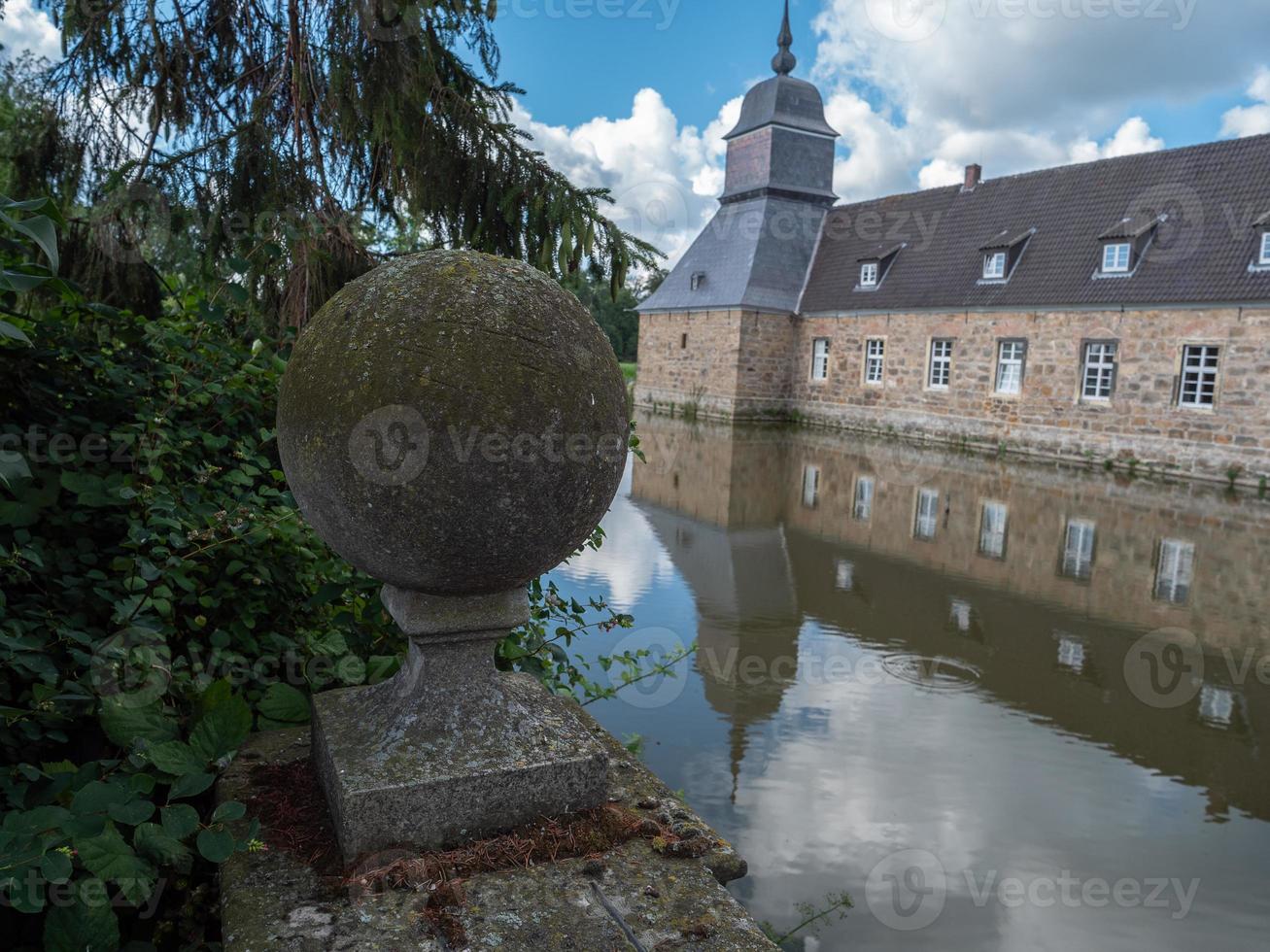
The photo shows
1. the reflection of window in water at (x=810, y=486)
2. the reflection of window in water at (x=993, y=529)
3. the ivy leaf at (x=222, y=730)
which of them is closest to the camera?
the ivy leaf at (x=222, y=730)

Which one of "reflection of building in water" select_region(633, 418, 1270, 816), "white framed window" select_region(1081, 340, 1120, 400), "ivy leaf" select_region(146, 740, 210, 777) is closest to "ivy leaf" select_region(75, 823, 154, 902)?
"ivy leaf" select_region(146, 740, 210, 777)

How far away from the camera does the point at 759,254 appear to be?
27672 millimetres

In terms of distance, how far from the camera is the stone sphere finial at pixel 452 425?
2027mm

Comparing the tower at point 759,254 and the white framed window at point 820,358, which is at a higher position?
the tower at point 759,254

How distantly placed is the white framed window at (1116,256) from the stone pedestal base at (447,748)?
20676 mm

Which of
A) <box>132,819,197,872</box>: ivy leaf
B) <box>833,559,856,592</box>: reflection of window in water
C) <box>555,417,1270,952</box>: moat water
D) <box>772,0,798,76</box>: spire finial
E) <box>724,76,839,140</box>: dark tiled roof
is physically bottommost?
<box>555,417,1270,952</box>: moat water

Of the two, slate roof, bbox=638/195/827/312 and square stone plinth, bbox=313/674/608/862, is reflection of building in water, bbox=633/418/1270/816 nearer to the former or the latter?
square stone plinth, bbox=313/674/608/862

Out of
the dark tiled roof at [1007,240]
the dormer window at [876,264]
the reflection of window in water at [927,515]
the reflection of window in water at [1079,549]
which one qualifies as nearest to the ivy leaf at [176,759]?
the reflection of window in water at [1079,549]

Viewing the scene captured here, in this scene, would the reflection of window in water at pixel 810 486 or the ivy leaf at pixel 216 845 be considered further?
the reflection of window in water at pixel 810 486

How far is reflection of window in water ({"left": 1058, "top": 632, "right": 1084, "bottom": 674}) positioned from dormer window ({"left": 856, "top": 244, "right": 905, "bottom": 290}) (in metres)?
19.8

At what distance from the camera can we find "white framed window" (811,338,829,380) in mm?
26828

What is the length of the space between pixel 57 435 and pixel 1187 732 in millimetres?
5966

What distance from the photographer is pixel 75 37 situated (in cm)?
449

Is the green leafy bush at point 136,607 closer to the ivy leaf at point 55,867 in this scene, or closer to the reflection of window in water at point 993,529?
the ivy leaf at point 55,867
